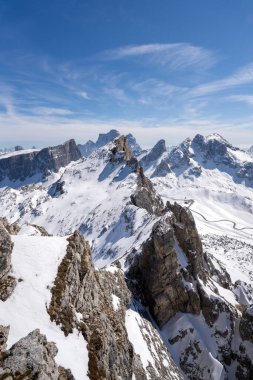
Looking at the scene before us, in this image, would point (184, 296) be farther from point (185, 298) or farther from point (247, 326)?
point (247, 326)

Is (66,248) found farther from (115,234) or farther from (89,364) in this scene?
(115,234)

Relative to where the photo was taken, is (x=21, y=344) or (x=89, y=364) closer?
(x=21, y=344)

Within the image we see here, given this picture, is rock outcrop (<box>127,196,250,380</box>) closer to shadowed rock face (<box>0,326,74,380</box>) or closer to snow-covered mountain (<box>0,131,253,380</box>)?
snow-covered mountain (<box>0,131,253,380</box>)

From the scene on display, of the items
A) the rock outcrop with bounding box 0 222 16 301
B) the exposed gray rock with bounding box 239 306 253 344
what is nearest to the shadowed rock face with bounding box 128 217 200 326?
the exposed gray rock with bounding box 239 306 253 344

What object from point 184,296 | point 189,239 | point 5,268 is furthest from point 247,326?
point 5,268

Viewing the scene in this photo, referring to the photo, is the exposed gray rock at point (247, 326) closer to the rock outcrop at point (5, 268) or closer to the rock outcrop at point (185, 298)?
the rock outcrop at point (185, 298)

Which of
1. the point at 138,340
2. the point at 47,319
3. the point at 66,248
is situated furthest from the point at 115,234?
the point at 47,319

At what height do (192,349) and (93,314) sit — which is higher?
(93,314)
